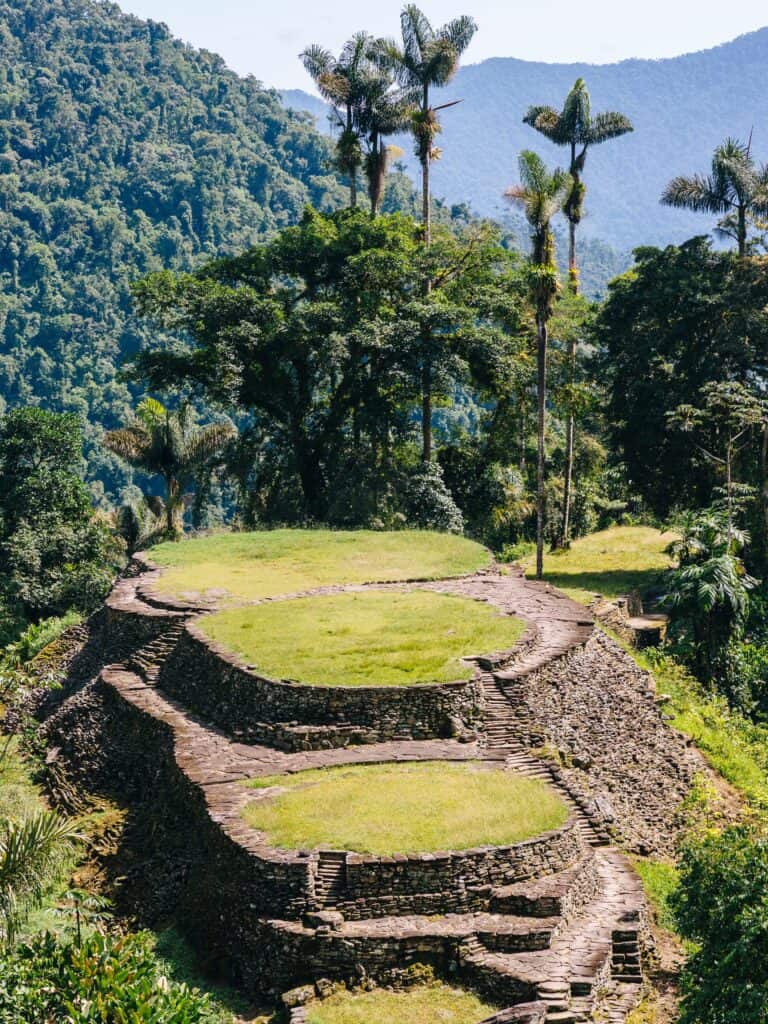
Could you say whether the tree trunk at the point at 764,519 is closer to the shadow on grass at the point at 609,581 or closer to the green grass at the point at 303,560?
the shadow on grass at the point at 609,581

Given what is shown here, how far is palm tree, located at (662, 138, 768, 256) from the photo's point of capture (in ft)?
126

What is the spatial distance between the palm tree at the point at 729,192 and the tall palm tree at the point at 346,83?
33.7 ft

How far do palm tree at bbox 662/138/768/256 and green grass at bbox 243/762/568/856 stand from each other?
24505mm

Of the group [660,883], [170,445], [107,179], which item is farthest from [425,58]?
[107,179]

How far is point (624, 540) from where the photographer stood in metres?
43.1

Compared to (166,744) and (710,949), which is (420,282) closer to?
(166,744)

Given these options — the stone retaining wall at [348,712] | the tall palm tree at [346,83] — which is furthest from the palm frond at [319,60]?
the stone retaining wall at [348,712]

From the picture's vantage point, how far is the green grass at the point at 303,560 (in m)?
28.7

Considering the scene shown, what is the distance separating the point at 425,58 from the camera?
40688 millimetres

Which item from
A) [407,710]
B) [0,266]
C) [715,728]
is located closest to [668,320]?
[715,728]

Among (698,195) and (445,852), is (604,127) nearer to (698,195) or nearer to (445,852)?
(698,195)

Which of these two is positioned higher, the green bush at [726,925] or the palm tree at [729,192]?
the palm tree at [729,192]

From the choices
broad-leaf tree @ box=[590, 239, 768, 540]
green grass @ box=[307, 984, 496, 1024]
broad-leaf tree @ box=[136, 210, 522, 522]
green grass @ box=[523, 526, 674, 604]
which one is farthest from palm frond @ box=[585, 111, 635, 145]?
green grass @ box=[307, 984, 496, 1024]

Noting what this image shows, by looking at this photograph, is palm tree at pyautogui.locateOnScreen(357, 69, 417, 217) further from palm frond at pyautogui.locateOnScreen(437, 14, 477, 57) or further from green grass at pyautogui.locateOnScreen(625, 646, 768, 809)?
green grass at pyautogui.locateOnScreen(625, 646, 768, 809)
